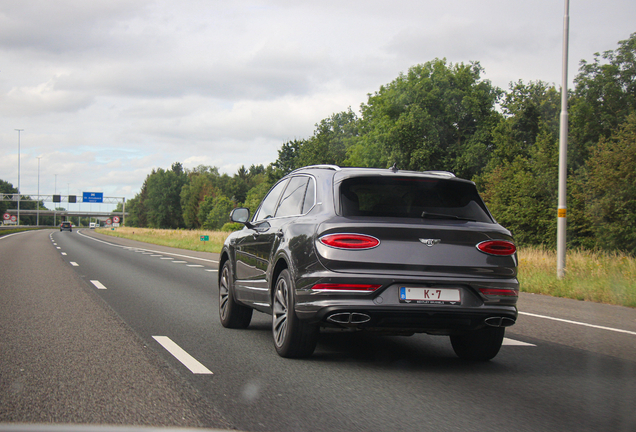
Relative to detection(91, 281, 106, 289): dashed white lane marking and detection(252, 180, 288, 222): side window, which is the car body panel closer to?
detection(252, 180, 288, 222): side window

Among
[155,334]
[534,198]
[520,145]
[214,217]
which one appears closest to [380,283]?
[155,334]

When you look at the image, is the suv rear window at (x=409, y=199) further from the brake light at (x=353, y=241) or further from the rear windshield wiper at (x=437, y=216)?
the brake light at (x=353, y=241)

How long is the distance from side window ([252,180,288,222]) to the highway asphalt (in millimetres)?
1323

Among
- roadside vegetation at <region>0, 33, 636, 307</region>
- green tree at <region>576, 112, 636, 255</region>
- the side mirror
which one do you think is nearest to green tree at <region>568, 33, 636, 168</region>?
roadside vegetation at <region>0, 33, 636, 307</region>

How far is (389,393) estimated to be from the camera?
464cm

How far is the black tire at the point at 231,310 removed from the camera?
769cm

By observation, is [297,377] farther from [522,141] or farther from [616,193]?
[522,141]

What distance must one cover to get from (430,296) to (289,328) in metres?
1.25

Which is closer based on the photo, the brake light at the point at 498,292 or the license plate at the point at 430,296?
the license plate at the point at 430,296

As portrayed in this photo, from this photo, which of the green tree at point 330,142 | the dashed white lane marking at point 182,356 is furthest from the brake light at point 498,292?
the green tree at point 330,142

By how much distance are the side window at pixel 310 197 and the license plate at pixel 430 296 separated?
1284mm

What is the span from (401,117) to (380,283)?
51680 millimetres

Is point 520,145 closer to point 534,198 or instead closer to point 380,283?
point 534,198

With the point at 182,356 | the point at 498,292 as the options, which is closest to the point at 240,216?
the point at 182,356
